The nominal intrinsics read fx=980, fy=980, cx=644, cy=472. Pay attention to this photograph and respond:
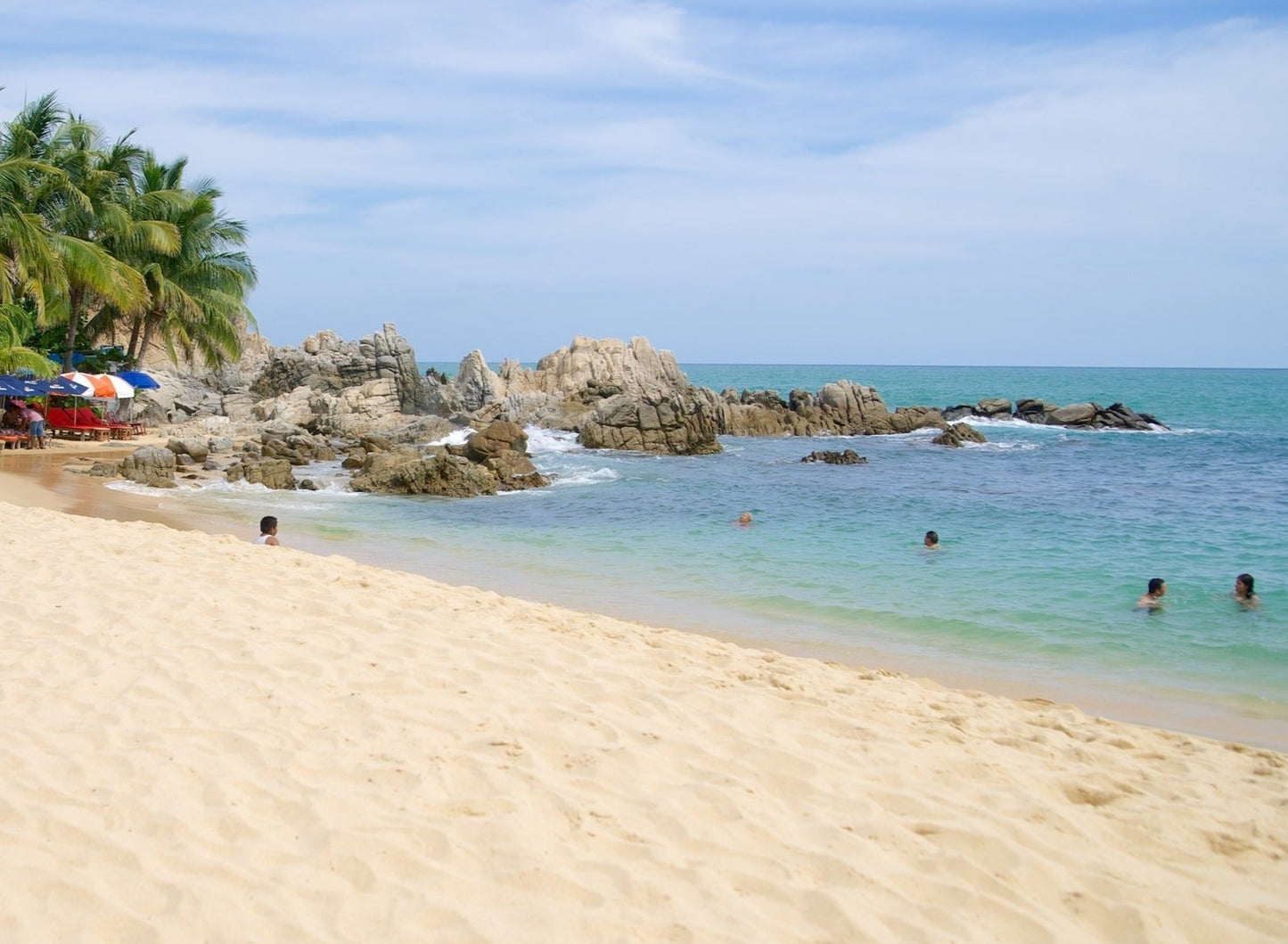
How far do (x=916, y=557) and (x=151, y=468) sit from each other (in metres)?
17.2

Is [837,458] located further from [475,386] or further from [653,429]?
[475,386]

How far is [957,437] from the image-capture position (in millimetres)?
40250

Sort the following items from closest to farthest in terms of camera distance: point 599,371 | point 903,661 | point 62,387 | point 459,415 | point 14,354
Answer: point 903,661 < point 14,354 < point 62,387 < point 459,415 < point 599,371

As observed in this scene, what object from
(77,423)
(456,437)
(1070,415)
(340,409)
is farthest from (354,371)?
(1070,415)

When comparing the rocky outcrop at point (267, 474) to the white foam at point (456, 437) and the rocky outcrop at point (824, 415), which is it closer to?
the white foam at point (456, 437)

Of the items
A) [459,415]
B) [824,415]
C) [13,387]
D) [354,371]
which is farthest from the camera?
[824,415]

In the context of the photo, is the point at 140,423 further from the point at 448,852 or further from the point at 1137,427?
the point at 1137,427

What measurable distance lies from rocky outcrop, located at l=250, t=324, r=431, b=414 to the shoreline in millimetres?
25346

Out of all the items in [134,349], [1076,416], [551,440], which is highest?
[134,349]

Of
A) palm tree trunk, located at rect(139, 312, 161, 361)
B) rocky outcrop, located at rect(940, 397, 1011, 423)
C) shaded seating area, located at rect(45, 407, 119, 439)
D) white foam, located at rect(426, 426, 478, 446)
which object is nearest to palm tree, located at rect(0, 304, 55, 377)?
shaded seating area, located at rect(45, 407, 119, 439)

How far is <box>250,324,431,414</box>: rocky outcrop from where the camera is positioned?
42.6m

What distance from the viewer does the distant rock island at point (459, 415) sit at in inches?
992

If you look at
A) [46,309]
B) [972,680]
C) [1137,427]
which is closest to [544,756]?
[972,680]

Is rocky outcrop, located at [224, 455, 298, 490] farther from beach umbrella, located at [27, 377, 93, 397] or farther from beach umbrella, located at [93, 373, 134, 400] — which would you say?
beach umbrella, located at [93, 373, 134, 400]
